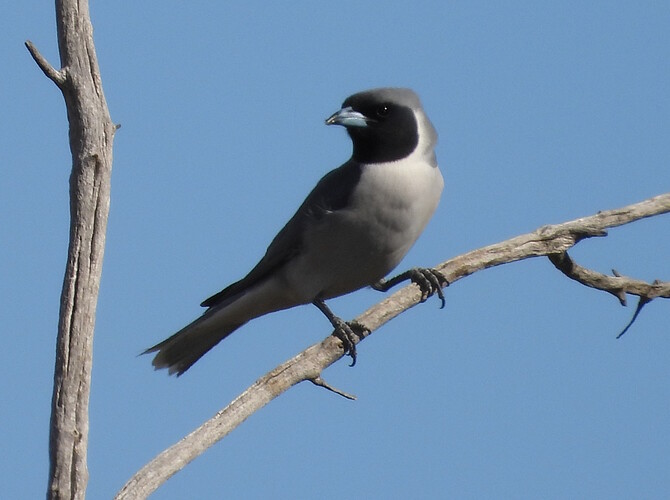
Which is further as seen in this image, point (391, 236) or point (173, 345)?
point (173, 345)

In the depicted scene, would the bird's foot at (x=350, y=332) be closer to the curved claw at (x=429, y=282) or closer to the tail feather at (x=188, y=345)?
the curved claw at (x=429, y=282)

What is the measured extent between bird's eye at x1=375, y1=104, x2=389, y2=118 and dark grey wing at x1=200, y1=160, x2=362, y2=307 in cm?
34

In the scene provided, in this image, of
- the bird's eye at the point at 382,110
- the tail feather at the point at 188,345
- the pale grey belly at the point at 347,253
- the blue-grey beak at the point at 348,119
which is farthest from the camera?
the tail feather at the point at 188,345

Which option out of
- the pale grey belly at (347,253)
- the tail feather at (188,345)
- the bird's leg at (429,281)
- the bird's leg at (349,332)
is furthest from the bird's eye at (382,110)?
the tail feather at (188,345)

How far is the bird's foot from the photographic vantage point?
627 centimetres

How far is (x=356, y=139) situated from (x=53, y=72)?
268 centimetres

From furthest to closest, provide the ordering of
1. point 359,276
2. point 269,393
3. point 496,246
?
point 359,276 → point 496,246 → point 269,393

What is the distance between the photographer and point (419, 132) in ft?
23.1

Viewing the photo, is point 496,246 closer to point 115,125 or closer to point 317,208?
point 317,208

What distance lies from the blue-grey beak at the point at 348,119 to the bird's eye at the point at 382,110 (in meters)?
0.09

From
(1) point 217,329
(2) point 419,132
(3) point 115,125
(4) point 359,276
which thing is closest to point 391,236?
(4) point 359,276

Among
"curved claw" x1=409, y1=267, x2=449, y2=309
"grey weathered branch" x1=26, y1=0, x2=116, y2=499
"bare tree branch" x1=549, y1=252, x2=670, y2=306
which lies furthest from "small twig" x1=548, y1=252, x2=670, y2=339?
"grey weathered branch" x1=26, y1=0, x2=116, y2=499

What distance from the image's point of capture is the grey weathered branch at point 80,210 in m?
4.62

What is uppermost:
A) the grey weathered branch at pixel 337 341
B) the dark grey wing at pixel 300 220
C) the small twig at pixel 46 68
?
the small twig at pixel 46 68
